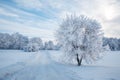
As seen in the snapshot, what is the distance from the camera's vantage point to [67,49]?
976 inches

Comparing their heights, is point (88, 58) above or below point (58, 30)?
below

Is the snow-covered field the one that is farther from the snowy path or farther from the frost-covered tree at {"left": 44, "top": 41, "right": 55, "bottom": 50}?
the frost-covered tree at {"left": 44, "top": 41, "right": 55, "bottom": 50}

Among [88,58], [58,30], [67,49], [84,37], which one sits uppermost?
[58,30]

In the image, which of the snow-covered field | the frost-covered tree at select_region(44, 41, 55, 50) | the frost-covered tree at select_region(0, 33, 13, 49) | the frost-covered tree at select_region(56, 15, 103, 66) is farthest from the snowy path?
the frost-covered tree at select_region(44, 41, 55, 50)

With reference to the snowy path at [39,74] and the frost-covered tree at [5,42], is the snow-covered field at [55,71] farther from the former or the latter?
the frost-covered tree at [5,42]

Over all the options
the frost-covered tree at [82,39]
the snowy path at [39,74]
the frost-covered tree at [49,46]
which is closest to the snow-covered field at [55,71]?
the snowy path at [39,74]

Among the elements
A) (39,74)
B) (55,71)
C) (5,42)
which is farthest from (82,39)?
(5,42)

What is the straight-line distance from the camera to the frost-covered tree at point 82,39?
77.3ft

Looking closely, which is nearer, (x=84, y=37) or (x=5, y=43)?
(x=84, y=37)

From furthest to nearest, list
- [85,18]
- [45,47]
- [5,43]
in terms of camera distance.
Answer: [45,47] < [5,43] < [85,18]

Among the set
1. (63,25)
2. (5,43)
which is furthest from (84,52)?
(5,43)

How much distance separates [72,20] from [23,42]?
351 feet

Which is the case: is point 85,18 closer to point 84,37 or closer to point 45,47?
point 84,37

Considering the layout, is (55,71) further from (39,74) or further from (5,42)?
(5,42)
